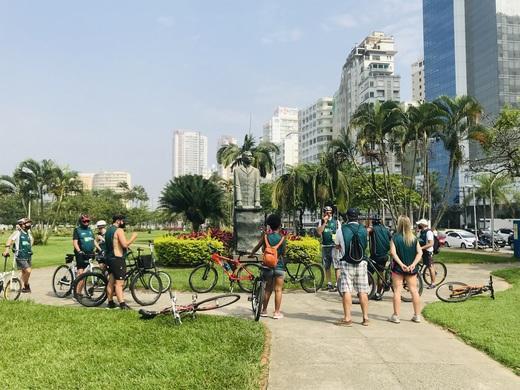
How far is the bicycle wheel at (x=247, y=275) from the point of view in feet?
31.9

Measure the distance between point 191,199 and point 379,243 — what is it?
56.5 feet

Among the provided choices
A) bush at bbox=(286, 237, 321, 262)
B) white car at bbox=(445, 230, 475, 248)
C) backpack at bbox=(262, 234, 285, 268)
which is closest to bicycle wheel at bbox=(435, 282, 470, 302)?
backpack at bbox=(262, 234, 285, 268)

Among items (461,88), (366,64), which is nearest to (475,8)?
(461,88)

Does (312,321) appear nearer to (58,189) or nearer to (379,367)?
(379,367)

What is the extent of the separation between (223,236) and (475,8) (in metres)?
96.8

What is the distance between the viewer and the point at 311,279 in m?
10.6

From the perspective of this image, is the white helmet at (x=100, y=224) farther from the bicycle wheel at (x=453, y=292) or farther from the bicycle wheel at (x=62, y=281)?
the bicycle wheel at (x=453, y=292)

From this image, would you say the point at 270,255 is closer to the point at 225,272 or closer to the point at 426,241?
the point at 225,272

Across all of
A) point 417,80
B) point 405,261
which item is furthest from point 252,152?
point 417,80

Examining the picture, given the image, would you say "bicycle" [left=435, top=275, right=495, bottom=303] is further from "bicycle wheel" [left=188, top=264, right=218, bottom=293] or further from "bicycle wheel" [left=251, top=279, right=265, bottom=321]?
"bicycle wheel" [left=188, top=264, right=218, bottom=293]

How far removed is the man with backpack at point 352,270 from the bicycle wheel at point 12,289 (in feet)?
21.3

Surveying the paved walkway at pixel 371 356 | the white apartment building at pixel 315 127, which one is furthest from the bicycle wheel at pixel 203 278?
the white apartment building at pixel 315 127

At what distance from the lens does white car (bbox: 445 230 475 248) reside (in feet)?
110

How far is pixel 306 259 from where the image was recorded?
15.4 m
